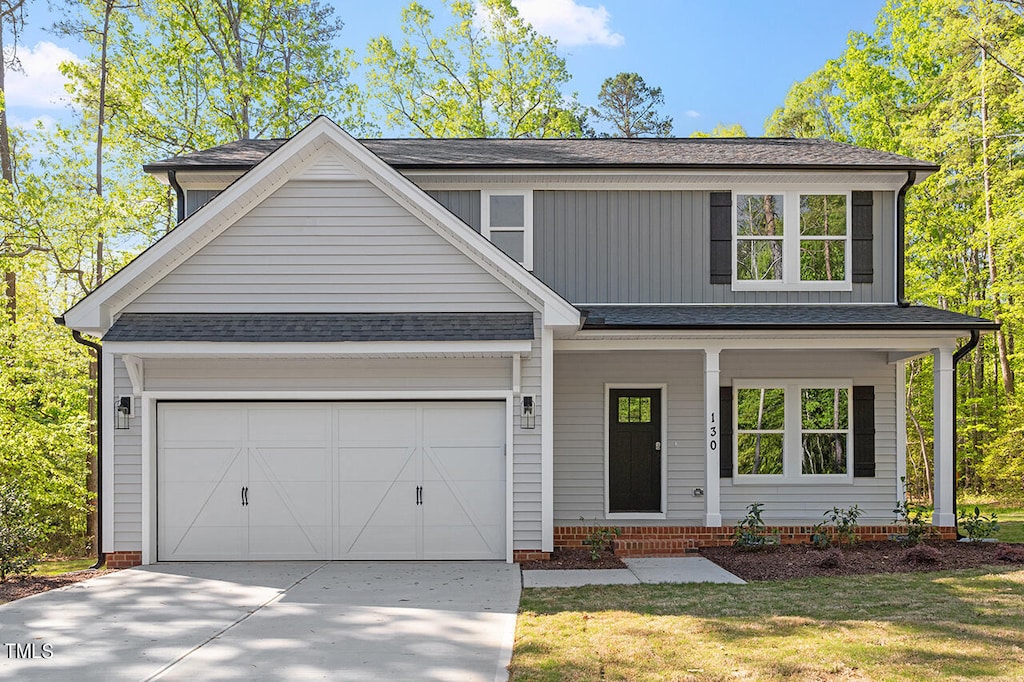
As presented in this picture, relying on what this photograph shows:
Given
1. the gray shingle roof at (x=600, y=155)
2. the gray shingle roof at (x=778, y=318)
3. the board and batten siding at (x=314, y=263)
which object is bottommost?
the gray shingle roof at (x=778, y=318)

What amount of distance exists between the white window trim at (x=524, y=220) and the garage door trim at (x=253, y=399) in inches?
128

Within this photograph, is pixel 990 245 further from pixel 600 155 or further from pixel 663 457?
pixel 663 457

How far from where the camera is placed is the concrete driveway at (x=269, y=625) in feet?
20.2

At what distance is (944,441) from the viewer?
11.6 m

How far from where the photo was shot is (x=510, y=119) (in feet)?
86.1

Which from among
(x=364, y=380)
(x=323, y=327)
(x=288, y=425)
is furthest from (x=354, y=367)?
(x=288, y=425)

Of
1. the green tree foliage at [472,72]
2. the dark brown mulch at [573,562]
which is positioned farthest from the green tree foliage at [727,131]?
the dark brown mulch at [573,562]

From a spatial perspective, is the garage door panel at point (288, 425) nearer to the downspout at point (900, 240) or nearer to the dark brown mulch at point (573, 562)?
the dark brown mulch at point (573, 562)

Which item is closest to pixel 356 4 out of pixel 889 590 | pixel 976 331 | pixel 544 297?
pixel 544 297

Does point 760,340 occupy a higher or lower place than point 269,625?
higher

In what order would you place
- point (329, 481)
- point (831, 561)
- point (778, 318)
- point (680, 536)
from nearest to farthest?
point (831, 561), point (329, 481), point (680, 536), point (778, 318)

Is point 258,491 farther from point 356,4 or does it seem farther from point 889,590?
point 356,4

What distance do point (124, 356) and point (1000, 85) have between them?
20.5 metres

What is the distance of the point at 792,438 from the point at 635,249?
154 inches
